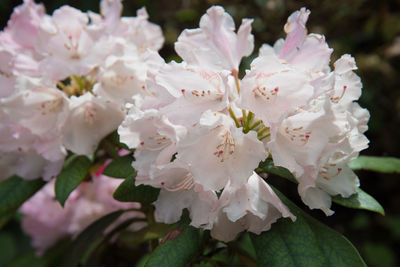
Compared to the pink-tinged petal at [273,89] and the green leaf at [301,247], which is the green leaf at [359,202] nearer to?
the green leaf at [301,247]

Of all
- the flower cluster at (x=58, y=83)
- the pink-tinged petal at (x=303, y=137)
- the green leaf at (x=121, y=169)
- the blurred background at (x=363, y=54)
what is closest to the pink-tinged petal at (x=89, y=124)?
the flower cluster at (x=58, y=83)

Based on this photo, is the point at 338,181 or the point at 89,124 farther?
the point at 89,124

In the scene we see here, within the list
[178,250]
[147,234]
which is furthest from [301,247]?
[147,234]

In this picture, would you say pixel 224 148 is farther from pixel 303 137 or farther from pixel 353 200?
pixel 353 200

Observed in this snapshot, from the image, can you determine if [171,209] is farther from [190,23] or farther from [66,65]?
[190,23]

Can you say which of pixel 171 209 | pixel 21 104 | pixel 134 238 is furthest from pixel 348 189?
pixel 21 104

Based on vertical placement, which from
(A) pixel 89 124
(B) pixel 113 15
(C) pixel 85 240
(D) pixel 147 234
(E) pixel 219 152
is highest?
(B) pixel 113 15

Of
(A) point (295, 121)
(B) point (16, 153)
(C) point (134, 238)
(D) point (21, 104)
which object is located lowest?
(C) point (134, 238)
